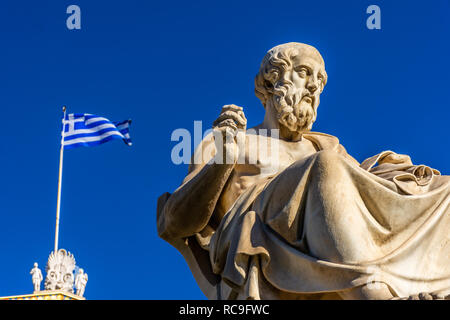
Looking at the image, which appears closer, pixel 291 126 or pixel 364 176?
pixel 364 176

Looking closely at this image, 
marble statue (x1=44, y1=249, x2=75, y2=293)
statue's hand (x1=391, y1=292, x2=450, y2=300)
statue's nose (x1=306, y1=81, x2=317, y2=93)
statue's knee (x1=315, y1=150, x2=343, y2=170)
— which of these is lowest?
statue's hand (x1=391, y1=292, x2=450, y2=300)

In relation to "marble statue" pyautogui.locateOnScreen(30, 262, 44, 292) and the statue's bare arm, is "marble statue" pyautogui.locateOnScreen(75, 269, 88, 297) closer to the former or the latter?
"marble statue" pyautogui.locateOnScreen(30, 262, 44, 292)

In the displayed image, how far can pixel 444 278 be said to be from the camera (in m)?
6.59

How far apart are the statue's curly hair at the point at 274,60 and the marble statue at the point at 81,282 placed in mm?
36787

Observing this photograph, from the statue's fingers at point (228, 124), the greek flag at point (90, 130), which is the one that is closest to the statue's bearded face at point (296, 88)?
the statue's fingers at point (228, 124)

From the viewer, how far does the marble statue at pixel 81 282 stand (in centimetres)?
4394

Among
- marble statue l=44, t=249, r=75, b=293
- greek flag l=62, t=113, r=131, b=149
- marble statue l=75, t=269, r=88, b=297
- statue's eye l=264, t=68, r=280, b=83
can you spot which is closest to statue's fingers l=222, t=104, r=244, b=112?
statue's eye l=264, t=68, r=280, b=83

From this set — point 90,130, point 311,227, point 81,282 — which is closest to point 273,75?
point 311,227

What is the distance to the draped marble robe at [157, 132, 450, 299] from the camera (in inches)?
247

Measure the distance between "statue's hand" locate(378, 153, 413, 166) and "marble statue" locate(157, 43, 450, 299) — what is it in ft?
0.23

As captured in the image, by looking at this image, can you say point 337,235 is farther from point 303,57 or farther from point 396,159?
point 303,57
